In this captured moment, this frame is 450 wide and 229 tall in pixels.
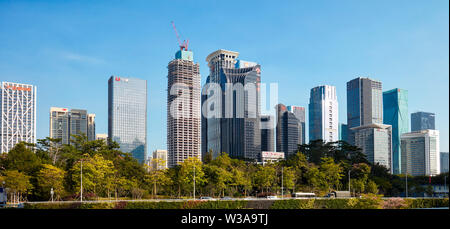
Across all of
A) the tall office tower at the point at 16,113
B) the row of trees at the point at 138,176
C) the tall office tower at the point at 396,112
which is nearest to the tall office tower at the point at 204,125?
the tall office tower at the point at 16,113

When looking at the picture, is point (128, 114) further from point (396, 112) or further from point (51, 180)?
point (51, 180)

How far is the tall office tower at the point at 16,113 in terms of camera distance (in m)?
110

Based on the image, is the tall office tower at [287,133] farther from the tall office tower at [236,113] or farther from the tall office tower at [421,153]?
the tall office tower at [421,153]

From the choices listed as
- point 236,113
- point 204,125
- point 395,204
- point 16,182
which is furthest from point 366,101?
point 16,182

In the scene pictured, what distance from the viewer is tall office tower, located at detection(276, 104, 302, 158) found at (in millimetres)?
166125

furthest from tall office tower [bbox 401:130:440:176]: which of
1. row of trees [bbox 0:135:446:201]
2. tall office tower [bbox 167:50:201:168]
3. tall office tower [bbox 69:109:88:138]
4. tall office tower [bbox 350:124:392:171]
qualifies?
tall office tower [bbox 69:109:88:138]

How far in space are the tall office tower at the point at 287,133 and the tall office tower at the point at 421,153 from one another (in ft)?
163

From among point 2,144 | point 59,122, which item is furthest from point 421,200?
point 59,122

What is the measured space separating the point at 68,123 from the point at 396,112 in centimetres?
11575

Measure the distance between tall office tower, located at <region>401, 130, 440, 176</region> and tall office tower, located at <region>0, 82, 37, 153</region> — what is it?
96690 millimetres

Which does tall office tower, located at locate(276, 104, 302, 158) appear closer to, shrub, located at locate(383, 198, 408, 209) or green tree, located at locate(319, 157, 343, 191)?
green tree, located at locate(319, 157, 343, 191)

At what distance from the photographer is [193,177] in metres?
46.7
